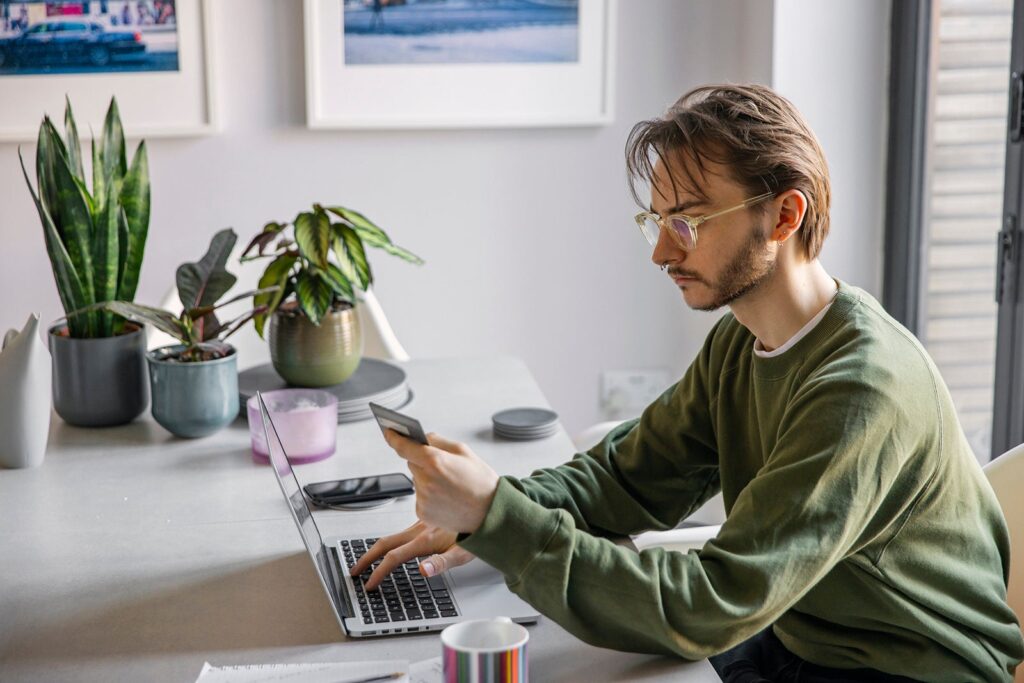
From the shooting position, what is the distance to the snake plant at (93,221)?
2000 millimetres

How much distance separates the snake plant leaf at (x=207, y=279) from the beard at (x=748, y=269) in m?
0.98

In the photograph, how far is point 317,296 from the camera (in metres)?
2.06

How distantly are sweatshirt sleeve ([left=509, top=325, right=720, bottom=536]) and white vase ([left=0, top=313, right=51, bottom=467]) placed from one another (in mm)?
820

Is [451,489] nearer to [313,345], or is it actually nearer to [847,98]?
[313,345]

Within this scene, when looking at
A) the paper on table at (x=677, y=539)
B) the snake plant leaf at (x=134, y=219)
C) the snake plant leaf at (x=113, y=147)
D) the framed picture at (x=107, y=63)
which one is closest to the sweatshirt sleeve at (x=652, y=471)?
the paper on table at (x=677, y=539)

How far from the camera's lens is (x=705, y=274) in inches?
56.3

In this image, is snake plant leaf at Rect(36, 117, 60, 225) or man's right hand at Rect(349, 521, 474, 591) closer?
man's right hand at Rect(349, 521, 474, 591)

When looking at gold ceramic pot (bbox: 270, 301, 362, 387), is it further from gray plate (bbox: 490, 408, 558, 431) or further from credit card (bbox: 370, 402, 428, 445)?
credit card (bbox: 370, 402, 428, 445)

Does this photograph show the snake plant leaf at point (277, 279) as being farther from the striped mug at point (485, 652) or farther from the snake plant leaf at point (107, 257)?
the striped mug at point (485, 652)

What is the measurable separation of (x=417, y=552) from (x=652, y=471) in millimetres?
369

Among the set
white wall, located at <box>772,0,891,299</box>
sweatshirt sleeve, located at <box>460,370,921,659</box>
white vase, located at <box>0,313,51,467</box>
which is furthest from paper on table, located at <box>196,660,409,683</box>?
white wall, located at <box>772,0,891,299</box>

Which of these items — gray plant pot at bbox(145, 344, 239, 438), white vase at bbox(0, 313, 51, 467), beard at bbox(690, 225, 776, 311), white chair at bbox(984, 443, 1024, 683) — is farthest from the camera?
gray plant pot at bbox(145, 344, 239, 438)

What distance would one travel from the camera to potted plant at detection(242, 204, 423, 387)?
2.05 metres

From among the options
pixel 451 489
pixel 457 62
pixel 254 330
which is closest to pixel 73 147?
pixel 254 330
